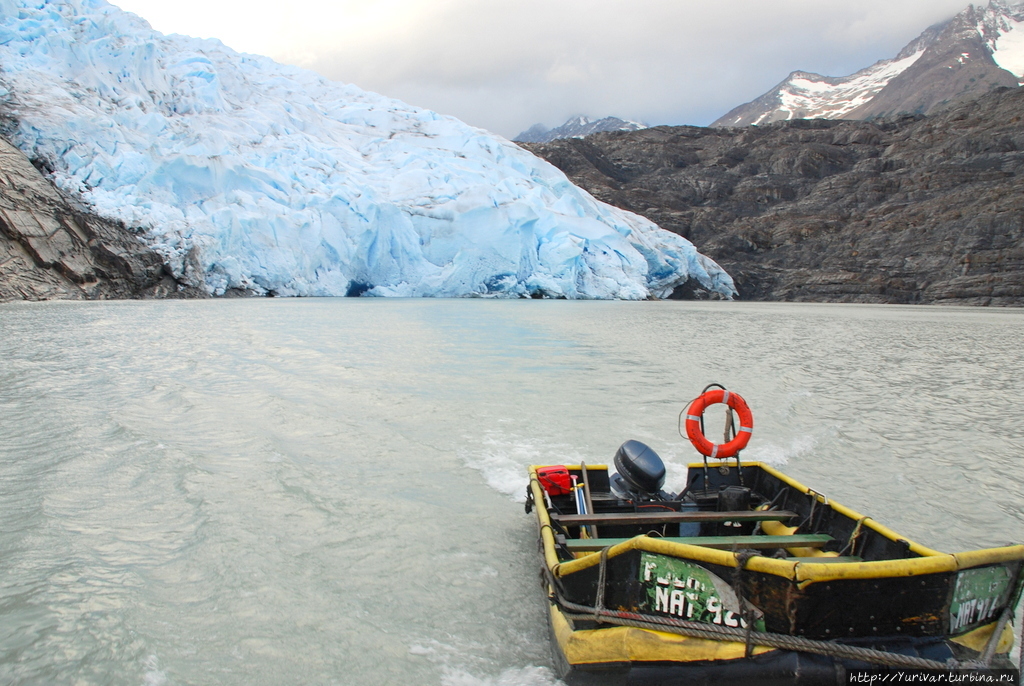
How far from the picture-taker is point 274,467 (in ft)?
15.5

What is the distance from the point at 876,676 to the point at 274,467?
413cm

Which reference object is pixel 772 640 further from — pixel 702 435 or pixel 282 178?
pixel 282 178

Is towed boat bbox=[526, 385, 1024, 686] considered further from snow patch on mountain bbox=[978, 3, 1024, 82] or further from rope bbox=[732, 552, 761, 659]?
snow patch on mountain bbox=[978, 3, 1024, 82]

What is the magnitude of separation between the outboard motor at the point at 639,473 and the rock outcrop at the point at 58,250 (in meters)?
21.9

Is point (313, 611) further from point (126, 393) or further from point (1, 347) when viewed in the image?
point (1, 347)

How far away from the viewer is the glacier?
72.6ft

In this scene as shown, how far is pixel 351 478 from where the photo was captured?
15.0 feet

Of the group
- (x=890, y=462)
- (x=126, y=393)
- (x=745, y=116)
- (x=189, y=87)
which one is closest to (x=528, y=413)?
(x=890, y=462)

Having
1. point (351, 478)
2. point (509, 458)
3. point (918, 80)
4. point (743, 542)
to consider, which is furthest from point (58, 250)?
point (918, 80)

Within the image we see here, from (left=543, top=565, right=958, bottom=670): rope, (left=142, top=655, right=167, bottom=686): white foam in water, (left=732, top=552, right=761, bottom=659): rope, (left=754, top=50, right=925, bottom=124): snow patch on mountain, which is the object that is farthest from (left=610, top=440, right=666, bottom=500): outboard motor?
(left=754, top=50, right=925, bottom=124): snow patch on mountain

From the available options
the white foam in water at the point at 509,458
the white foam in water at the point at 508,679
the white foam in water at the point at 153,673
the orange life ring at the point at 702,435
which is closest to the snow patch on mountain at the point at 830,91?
the white foam in water at the point at 509,458

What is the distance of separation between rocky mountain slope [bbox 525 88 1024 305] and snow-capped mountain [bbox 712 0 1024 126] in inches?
2185

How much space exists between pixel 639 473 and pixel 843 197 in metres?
55.1

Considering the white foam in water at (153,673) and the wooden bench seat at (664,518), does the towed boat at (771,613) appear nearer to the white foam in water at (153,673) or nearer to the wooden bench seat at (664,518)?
the wooden bench seat at (664,518)
